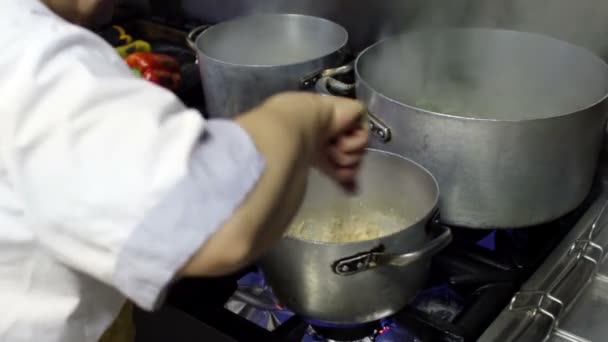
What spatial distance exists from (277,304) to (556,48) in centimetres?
48

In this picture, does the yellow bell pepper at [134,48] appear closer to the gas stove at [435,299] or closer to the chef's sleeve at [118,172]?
the gas stove at [435,299]

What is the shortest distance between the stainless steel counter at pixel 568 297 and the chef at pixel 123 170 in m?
0.33

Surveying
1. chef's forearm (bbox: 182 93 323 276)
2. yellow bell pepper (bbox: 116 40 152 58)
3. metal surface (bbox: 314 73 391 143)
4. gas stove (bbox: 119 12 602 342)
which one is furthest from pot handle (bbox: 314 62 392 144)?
yellow bell pepper (bbox: 116 40 152 58)

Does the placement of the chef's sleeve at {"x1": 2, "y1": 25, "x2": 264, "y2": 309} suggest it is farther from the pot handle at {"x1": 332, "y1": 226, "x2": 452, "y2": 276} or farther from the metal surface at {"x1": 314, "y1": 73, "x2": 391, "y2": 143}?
the metal surface at {"x1": 314, "y1": 73, "x2": 391, "y2": 143}

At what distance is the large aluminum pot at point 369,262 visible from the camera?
56 centimetres

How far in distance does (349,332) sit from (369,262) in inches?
5.6

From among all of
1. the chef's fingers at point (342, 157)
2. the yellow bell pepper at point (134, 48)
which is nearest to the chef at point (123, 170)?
the chef's fingers at point (342, 157)

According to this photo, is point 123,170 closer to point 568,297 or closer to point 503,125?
point 503,125

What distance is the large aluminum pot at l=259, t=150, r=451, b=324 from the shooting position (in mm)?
557

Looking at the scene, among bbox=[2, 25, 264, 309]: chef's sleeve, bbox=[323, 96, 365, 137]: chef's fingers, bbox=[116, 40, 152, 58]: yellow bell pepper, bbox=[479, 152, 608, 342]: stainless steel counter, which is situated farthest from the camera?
bbox=[116, 40, 152, 58]: yellow bell pepper

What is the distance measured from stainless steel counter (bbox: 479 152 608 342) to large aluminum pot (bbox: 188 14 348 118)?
376 millimetres

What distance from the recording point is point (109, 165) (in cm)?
34

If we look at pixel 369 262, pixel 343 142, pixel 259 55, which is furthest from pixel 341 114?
pixel 259 55

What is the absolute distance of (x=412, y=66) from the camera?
2.92ft
